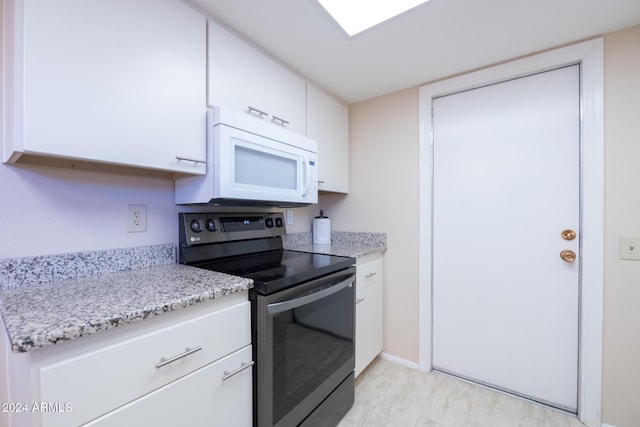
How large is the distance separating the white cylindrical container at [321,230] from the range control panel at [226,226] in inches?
16.5

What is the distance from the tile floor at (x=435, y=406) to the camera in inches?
60.1

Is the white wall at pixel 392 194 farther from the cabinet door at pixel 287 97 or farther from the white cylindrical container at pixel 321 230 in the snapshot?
the cabinet door at pixel 287 97

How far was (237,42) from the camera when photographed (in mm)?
1399

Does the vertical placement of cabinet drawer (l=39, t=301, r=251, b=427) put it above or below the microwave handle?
below

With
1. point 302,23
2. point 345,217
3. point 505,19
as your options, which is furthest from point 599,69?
point 345,217

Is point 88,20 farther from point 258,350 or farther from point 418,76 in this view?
point 418,76

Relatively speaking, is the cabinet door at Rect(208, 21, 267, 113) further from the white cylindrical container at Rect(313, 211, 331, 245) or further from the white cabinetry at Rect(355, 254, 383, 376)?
the white cabinetry at Rect(355, 254, 383, 376)

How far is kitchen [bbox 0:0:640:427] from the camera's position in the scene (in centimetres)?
104

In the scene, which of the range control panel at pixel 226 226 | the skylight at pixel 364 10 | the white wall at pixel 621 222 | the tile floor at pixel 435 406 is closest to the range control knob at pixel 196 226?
the range control panel at pixel 226 226

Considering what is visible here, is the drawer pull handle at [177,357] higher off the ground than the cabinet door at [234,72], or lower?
lower

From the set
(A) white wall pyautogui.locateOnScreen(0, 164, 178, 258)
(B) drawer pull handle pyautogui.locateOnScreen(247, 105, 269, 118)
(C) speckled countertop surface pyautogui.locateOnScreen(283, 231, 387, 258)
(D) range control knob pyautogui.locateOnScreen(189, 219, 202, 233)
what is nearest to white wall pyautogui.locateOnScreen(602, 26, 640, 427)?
(C) speckled countertop surface pyautogui.locateOnScreen(283, 231, 387, 258)

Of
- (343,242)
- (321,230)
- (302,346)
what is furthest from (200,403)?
(343,242)

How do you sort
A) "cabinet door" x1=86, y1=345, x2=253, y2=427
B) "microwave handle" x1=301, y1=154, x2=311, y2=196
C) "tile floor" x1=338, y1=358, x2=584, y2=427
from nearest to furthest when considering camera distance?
"cabinet door" x1=86, y1=345, x2=253, y2=427 → "tile floor" x1=338, y1=358, x2=584, y2=427 → "microwave handle" x1=301, y1=154, x2=311, y2=196

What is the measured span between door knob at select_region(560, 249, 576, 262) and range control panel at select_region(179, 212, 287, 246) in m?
1.71
